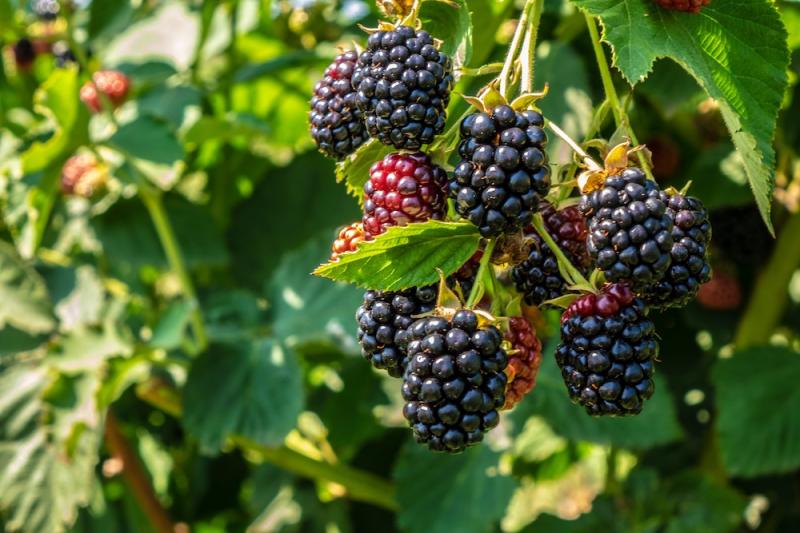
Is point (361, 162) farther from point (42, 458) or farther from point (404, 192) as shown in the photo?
point (42, 458)

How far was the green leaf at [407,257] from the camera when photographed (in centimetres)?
114

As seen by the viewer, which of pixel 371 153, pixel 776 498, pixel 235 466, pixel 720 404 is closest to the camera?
pixel 371 153

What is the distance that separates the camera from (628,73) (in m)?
1.17

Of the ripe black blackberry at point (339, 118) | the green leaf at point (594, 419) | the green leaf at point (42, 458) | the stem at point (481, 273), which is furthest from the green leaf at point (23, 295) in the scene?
the stem at point (481, 273)

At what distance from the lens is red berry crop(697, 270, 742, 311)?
106 inches


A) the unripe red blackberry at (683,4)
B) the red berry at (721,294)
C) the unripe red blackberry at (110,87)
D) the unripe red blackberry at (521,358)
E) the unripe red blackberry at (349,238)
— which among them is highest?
the unripe red blackberry at (683,4)

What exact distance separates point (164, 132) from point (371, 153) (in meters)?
1.23

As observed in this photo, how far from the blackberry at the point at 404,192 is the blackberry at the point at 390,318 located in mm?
81

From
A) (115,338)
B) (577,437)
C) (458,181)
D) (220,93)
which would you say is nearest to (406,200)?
(458,181)

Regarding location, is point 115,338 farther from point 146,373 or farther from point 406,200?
point 406,200

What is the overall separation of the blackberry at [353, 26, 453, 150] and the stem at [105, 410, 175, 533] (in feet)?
6.04

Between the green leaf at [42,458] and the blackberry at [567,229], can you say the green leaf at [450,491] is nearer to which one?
the green leaf at [42,458]

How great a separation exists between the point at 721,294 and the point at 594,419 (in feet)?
1.93

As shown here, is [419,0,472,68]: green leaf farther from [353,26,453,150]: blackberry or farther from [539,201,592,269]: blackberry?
[539,201,592,269]: blackberry
